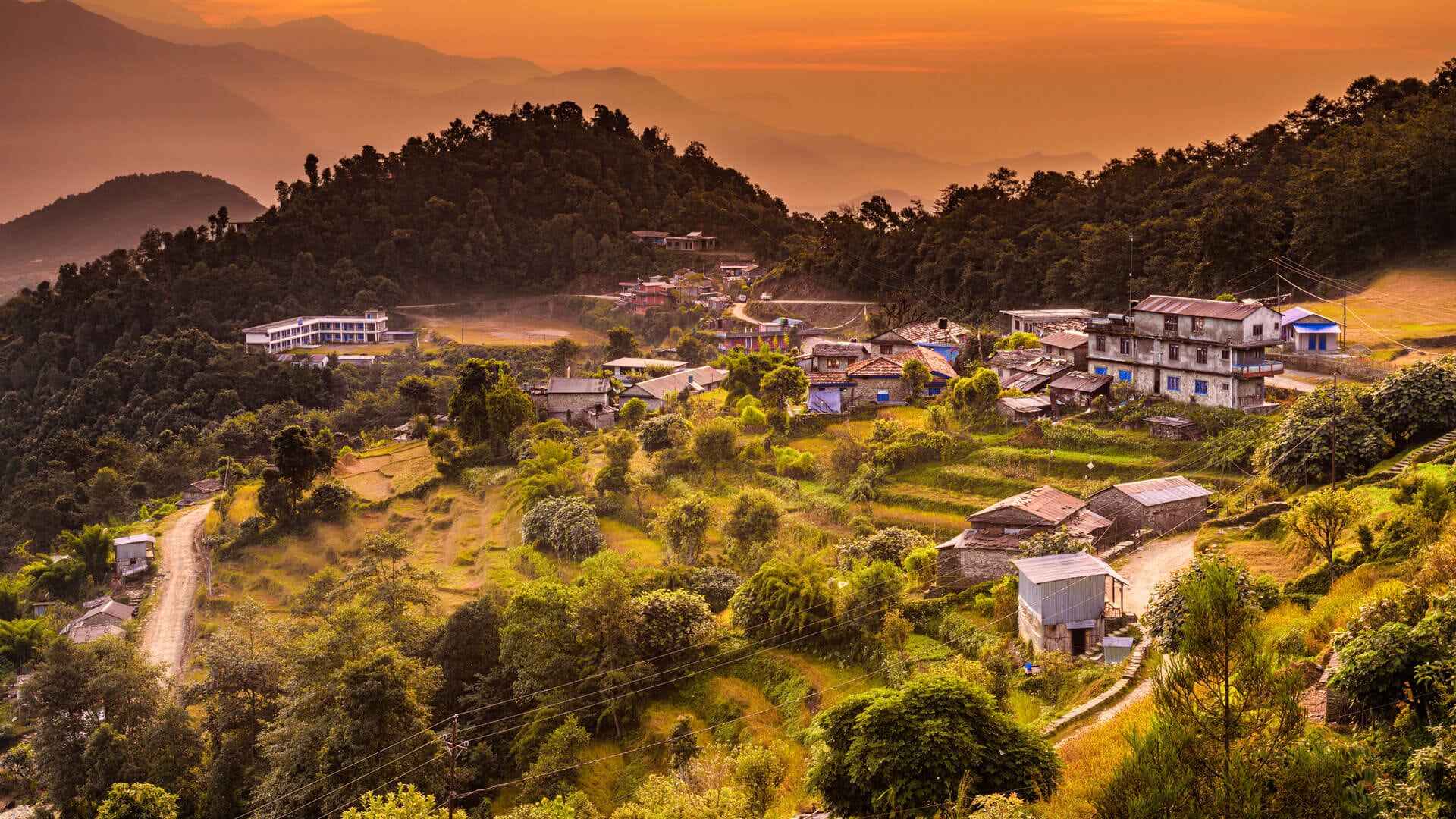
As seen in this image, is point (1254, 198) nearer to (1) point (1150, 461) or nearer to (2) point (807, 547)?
(1) point (1150, 461)

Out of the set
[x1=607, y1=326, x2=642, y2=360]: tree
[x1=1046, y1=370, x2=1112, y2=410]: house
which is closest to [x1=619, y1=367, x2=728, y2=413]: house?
[x1=607, y1=326, x2=642, y2=360]: tree

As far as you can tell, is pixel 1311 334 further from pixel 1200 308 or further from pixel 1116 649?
pixel 1116 649

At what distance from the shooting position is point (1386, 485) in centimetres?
1870

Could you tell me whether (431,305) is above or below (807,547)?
above

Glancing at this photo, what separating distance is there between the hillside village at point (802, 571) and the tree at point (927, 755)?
0.05 metres

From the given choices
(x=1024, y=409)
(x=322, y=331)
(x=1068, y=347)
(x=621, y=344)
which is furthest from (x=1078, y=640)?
(x=322, y=331)

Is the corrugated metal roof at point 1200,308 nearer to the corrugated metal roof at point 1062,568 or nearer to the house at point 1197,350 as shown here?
the house at point 1197,350

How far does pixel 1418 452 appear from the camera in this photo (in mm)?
19531

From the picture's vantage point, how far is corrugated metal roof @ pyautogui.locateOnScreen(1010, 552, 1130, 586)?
1658 centimetres

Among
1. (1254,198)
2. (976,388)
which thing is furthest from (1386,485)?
(1254,198)

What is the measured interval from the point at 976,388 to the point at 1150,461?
574 centimetres

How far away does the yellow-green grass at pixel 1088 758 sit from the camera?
10594mm

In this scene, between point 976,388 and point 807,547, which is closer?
point 807,547

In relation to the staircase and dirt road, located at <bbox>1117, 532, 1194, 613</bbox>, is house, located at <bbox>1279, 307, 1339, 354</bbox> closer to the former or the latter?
the staircase
